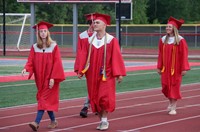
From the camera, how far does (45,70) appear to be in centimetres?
1098

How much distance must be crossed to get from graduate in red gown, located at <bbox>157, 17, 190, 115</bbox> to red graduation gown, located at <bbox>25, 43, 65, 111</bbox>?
10.2ft

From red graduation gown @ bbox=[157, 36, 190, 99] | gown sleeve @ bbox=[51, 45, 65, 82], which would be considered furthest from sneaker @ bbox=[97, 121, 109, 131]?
red graduation gown @ bbox=[157, 36, 190, 99]

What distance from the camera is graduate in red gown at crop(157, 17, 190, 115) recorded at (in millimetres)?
13266

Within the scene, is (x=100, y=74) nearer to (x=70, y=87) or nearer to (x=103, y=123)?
(x=103, y=123)

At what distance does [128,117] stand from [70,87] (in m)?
6.58

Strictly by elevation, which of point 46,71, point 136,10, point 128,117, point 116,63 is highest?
point 136,10

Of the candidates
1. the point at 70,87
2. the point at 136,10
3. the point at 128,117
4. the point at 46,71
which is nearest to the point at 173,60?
the point at 128,117

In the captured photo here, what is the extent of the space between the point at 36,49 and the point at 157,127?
2509mm

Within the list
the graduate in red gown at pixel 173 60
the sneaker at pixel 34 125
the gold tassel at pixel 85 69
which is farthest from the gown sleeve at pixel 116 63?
the graduate in red gown at pixel 173 60

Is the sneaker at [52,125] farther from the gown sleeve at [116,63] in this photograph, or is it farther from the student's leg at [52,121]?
the gown sleeve at [116,63]

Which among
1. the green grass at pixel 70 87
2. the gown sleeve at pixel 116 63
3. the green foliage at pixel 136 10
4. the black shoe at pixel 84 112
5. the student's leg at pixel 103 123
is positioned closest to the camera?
the gown sleeve at pixel 116 63

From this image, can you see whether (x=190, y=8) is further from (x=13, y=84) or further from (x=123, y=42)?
(x=13, y=84)

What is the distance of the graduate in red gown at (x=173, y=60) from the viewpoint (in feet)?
43.5

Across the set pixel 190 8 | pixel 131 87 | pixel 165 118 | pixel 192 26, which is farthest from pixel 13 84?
pixel 190 8
